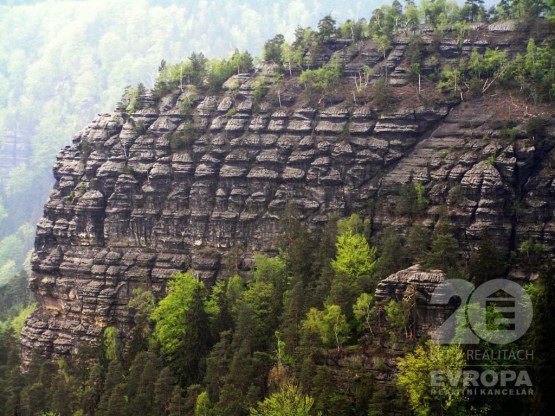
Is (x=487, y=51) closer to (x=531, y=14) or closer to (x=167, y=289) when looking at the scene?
(x=531, y=14)

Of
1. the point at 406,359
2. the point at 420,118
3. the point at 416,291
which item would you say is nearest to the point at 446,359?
the point at 406,359

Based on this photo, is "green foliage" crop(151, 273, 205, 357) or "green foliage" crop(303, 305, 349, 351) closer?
"green foliage" crop(303, 305, 349, 351)

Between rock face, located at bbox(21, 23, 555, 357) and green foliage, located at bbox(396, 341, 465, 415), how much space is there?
25904 mm

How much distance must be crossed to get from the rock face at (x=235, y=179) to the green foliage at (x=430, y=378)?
25.9m

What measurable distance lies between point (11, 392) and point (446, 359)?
160ft

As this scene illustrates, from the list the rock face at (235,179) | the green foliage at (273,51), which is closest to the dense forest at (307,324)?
the green foliage at (273,51)

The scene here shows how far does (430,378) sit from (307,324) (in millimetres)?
14506

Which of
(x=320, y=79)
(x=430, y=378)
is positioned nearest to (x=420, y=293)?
(x=430, y=378)

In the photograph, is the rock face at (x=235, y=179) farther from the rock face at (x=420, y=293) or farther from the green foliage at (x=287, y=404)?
the green foliage at (x=287, y=404)

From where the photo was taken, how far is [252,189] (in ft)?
329

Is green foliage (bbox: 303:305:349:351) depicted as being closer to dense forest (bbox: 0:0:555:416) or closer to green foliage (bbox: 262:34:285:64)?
dense forest (bbox: 0:0:555:416)

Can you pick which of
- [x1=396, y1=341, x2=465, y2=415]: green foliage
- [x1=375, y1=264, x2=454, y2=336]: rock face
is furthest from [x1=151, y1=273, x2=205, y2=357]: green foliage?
[x1=396, y1=341, x2=465, y2=415]: green foliage

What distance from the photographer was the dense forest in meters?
63.0

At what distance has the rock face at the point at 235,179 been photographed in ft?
290
